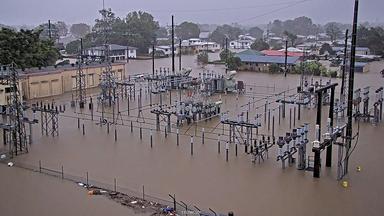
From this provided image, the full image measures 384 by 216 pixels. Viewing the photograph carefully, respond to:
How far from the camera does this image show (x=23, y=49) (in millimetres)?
21672

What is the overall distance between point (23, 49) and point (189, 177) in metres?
14.9

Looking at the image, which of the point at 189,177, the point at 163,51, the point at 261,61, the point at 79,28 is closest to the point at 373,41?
the point at 261,61

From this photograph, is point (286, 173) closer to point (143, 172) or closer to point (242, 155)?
point (242, 155)

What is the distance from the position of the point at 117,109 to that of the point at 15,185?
27.0 feet

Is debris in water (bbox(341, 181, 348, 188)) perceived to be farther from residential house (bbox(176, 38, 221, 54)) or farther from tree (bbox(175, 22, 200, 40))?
tree (bbox(175, 22, 200, 40))

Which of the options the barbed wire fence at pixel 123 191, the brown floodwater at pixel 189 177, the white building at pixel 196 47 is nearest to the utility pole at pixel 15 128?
the brown floodwater at pixel 189 177

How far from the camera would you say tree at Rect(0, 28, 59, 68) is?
2062 cm

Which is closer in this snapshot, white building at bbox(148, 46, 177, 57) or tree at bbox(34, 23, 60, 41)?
tree at bbox(34, 23, 60, 41)

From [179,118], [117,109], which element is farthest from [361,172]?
[117,109]

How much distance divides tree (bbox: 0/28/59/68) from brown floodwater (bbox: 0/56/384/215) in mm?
7651

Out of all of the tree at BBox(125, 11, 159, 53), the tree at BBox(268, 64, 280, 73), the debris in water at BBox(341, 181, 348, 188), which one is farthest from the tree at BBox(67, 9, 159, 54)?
the debris in water at BBox(341, 181, 348, 188)

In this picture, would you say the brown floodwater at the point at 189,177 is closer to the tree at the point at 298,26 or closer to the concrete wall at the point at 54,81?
the concrete wall at the point at 54,81

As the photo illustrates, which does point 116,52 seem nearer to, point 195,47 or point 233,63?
Result: point 233,63

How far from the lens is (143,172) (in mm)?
10109
